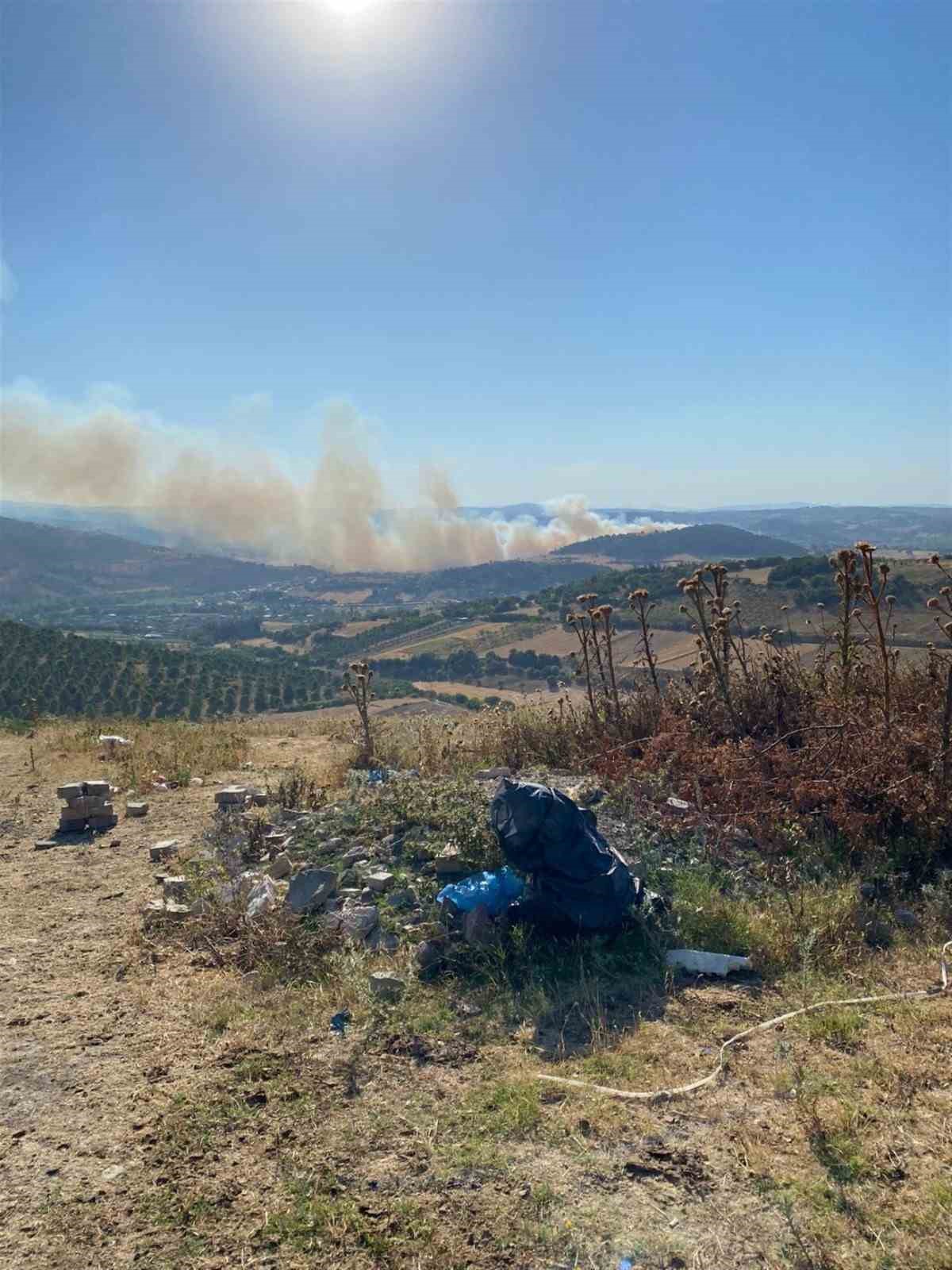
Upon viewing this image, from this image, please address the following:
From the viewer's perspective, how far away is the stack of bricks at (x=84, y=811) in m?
7.35

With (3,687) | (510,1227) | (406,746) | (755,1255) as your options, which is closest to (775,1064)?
(755,1255)

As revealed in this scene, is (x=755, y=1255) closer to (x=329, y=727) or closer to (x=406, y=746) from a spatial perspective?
(x=406, y=746)

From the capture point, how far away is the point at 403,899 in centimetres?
511

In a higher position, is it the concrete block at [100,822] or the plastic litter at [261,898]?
the plastic litter at [261,898]

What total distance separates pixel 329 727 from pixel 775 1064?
1123cm

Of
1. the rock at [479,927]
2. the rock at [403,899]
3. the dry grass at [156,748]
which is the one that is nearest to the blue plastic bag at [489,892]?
the rock at [479,927]

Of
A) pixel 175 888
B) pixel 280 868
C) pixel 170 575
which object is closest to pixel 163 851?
pixel 175 888

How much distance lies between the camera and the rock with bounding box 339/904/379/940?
4.82 meters

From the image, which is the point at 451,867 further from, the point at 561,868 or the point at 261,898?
the point at 261,898

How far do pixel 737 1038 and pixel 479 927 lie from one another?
1.48m

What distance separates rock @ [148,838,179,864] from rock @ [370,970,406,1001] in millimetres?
2998

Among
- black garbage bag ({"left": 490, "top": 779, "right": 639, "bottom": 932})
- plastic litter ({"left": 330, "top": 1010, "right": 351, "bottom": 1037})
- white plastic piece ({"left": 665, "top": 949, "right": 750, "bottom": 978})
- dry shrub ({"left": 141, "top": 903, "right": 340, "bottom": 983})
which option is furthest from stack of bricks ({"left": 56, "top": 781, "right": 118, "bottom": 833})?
white plastic piece ({"left": 665, "top": 949, "right": 750, "bottom": 978})

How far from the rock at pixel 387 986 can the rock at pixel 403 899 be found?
2.83 feet

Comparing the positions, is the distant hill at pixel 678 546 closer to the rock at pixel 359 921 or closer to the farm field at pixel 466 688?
the farm field at pixel 466 688
